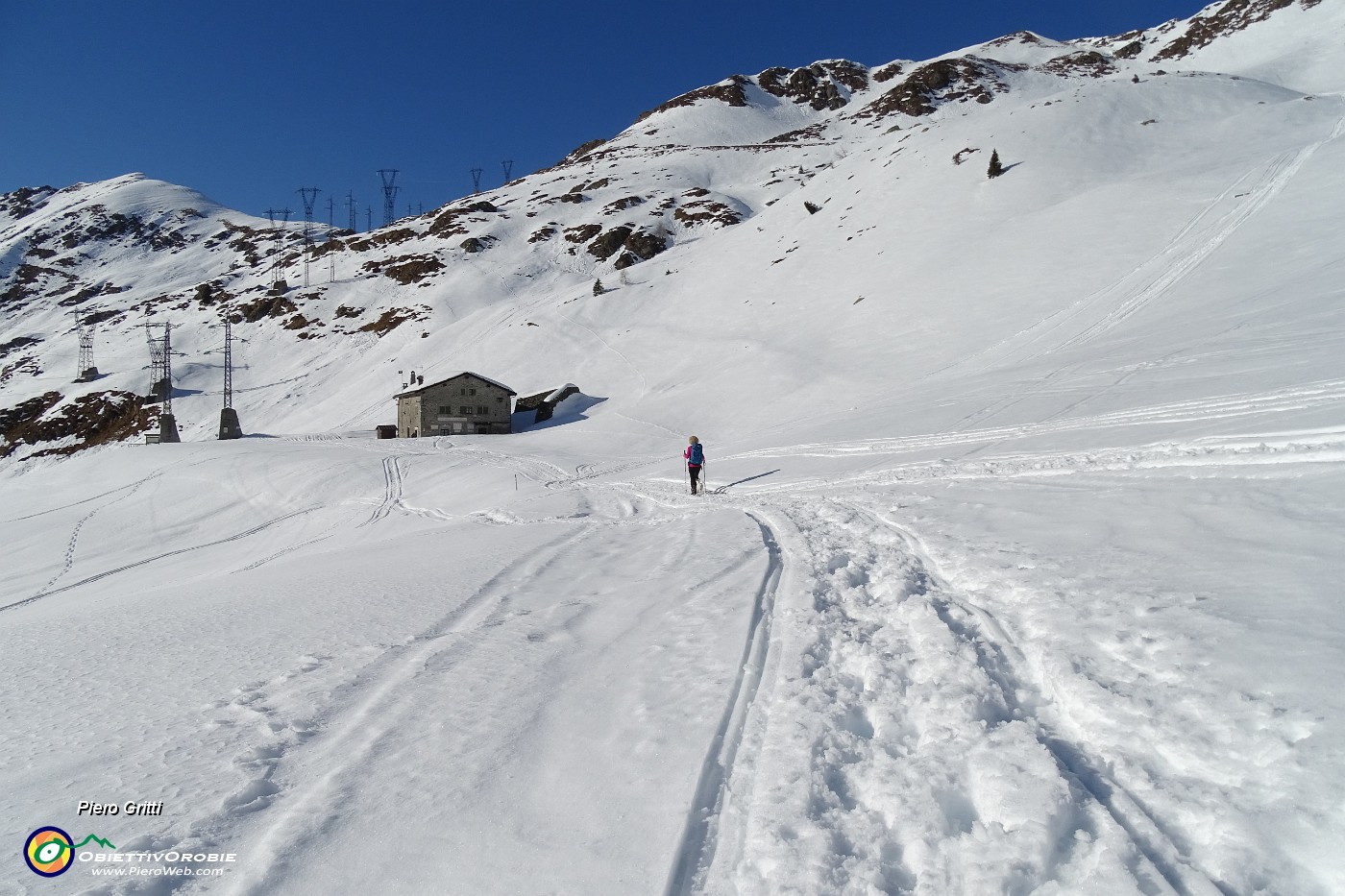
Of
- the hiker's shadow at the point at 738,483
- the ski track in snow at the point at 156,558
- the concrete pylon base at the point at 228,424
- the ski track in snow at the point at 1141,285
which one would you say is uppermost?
the ski track in snow at the point at 1141,285

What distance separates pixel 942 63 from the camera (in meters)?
156

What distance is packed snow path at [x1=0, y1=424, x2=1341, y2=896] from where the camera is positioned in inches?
116

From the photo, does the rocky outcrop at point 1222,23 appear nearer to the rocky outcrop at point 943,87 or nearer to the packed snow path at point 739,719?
the rocky outcrop at point 943,87

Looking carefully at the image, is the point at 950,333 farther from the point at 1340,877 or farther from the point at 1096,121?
the point at 1096,121

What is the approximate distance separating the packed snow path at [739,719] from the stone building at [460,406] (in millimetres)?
38303

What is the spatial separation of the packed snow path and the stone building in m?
38.3

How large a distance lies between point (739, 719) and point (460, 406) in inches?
1766

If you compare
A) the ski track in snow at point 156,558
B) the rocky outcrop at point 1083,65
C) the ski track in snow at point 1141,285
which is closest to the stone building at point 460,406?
the ski track in snow at point 156,558

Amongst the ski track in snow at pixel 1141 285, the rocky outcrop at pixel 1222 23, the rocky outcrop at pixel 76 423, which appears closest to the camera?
the ski track in snow at pixel 1141 285

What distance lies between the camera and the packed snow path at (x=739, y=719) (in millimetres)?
2955

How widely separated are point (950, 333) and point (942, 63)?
160 meters

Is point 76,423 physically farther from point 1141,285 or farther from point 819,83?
point 819,83

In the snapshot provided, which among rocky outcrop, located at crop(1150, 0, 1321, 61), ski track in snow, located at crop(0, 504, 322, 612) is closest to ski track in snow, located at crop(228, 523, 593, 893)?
ski track in snow, located at crop(0, 504, 322, 612)

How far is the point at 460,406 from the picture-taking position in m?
46.1
